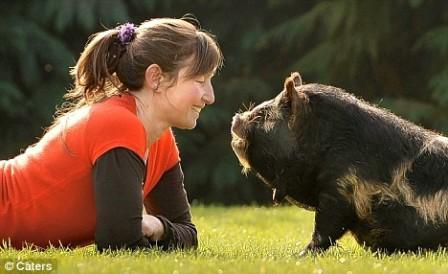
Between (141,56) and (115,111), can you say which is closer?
(115,111)

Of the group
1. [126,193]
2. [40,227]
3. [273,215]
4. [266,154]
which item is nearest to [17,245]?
[40,227]

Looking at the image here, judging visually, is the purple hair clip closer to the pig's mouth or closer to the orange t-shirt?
the orange t-shirt

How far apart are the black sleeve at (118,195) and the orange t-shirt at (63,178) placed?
0.27ft

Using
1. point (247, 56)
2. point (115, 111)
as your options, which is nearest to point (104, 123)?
point (115, 111)

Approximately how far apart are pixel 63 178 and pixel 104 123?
16.4 inches

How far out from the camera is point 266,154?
19.6ft

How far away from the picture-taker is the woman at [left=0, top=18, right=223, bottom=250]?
17.8ft

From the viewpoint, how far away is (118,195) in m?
5.19

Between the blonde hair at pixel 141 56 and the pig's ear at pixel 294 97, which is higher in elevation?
the blonde hair at pixel 141 56

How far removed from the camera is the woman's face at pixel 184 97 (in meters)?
5.63

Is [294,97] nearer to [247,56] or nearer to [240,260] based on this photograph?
[240,260]

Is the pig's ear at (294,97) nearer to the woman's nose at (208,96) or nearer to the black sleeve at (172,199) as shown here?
the woman's nose at (208,96)

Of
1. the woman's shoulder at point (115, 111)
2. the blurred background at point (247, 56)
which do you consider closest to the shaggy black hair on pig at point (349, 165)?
the woman's shoulder at point (115, 111)

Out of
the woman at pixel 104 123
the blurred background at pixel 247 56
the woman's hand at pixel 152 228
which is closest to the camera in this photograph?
the woman at pixel 104 123
